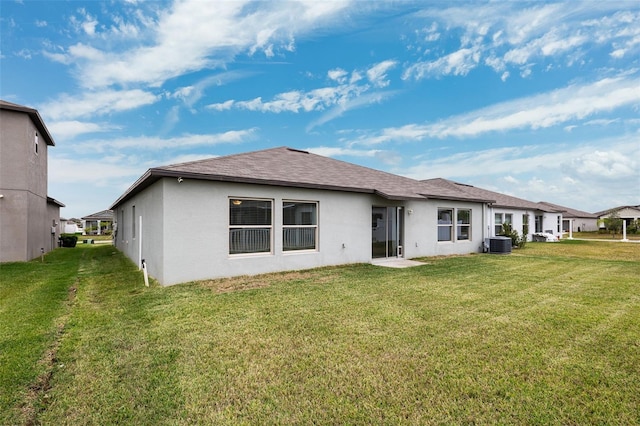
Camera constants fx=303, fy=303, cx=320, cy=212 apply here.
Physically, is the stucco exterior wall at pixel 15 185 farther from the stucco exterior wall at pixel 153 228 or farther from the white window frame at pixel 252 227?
the white window frame at pixel 252 227

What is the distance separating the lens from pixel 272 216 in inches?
364

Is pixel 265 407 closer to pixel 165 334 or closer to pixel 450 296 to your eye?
pixel 165 334

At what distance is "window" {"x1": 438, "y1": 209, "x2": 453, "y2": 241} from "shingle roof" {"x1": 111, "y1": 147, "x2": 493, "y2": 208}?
0.88 m

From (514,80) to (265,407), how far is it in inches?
704

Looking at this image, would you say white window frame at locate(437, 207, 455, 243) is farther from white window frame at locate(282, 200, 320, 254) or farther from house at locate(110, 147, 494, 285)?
white window frame at locate(282, 200, 320, 254)

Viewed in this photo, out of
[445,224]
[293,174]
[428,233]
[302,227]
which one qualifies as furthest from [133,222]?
[445,224]

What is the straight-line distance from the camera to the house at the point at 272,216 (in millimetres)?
7824

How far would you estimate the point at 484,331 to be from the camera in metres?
4.48

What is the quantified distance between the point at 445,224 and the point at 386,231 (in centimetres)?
427

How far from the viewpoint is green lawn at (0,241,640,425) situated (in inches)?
105

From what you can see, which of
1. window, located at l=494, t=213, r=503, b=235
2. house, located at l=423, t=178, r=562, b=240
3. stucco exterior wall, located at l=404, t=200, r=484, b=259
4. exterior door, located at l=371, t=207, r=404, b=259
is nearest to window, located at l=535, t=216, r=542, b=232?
house, located at l=423, t=178, r=562, b=240

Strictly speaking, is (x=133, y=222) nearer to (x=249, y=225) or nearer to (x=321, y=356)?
(x=249, y=225)

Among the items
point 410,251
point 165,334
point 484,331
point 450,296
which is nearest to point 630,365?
point 484,331

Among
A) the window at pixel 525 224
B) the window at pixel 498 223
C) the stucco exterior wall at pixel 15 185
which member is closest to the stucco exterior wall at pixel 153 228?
the stucco exterior wall at pixel 15 185
